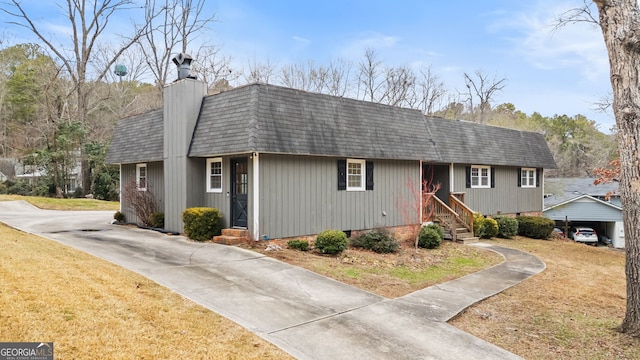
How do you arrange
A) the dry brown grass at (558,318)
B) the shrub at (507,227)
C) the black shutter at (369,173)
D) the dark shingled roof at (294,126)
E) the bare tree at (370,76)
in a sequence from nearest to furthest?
the dry brown grass at (558,318)
the dark shingled roof at (294,126)
the black shutter at (369,173)
the shrub at (507,227)
the bare tree at (370,76)

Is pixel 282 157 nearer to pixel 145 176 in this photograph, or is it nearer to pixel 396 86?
pixel 145 176

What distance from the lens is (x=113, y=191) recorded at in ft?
98.2

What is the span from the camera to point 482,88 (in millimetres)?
38250

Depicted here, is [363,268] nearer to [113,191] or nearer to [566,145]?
[113,191]

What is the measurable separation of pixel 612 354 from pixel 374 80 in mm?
32329

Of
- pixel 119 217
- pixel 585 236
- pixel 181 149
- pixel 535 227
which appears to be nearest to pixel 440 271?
pixel 181 149

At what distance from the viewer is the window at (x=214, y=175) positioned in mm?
12346

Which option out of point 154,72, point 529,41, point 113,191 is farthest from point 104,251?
point 154,72

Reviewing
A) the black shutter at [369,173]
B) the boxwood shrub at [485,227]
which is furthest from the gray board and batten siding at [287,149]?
the boxwood shrub at [485,227]

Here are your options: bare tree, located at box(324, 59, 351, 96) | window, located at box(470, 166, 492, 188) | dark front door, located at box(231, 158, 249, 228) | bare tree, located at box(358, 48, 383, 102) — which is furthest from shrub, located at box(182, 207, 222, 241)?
bare tree, located at box(358, 48, 383, 102)

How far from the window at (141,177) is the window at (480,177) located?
563 inches

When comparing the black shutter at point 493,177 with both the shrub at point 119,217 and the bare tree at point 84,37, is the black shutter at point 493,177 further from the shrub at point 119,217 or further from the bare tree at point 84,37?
the bare tree at point 84,37

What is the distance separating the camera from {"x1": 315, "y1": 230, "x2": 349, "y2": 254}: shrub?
10805mm

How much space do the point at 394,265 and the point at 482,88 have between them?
3331 cm
